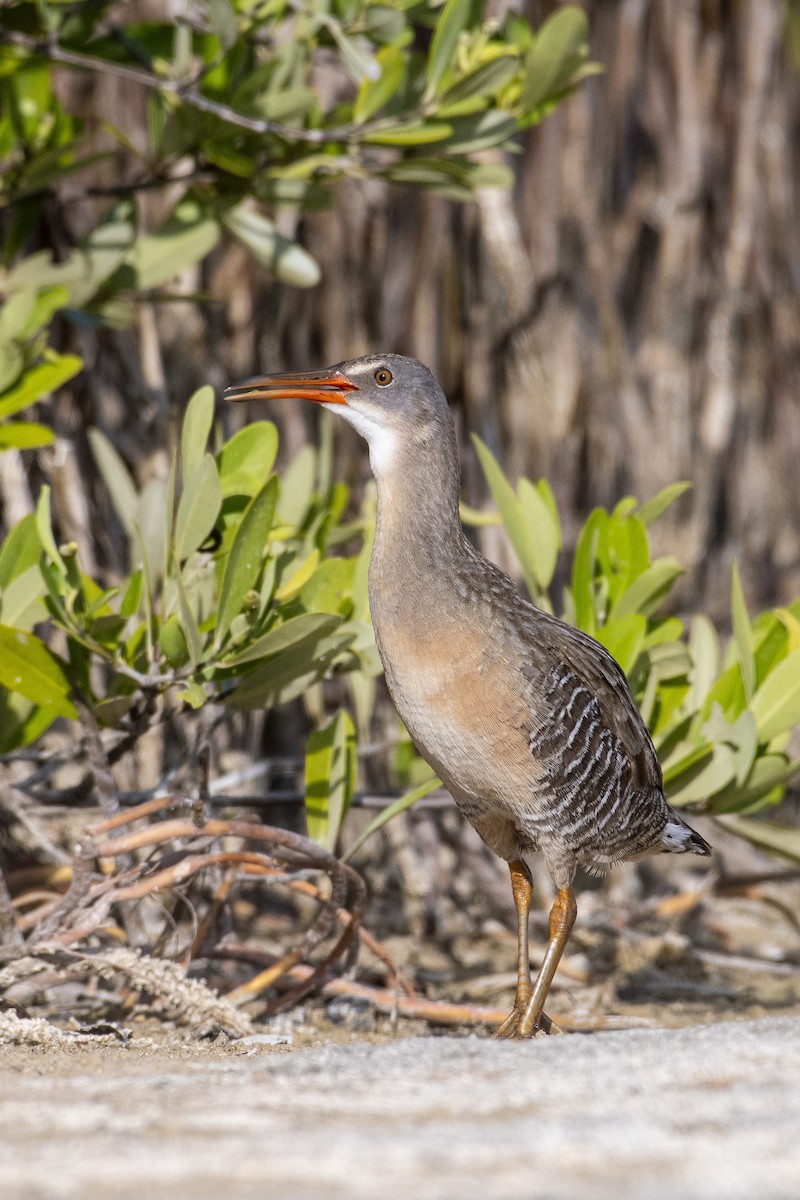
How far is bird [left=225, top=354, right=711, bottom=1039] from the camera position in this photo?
11.0 ft

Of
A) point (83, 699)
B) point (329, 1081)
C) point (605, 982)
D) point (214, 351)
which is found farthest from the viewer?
point (214, 351)

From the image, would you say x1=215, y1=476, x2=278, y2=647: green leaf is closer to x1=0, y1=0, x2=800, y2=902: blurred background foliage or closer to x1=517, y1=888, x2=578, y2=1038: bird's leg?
x1=0, y1=0, x2=800, y2=902: blurred background foliage

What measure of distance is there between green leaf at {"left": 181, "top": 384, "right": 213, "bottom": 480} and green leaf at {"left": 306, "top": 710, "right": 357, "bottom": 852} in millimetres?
822

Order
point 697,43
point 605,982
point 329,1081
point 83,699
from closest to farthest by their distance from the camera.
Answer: point 329,1081, point 83,699, point 605,982, point 697,43

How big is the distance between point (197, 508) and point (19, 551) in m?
0.53

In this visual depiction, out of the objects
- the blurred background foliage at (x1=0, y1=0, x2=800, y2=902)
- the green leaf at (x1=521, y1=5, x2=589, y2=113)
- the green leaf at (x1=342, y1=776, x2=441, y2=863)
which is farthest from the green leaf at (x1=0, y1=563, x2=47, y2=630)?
the green leaf at (x1=521, y1=5, x2=589, y2=113)

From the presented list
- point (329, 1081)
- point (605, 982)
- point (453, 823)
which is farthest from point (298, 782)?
point (329, 1081)

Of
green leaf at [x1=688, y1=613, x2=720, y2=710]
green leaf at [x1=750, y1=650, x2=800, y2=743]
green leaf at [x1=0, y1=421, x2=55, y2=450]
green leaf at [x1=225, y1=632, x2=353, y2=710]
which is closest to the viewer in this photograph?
green leaf at [x1=225, y1=632, x2=353, y2=710]

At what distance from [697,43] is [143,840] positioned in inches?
183

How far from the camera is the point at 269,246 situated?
14.5 ft

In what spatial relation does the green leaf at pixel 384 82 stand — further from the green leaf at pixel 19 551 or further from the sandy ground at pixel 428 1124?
the sandy ground at pixel 428 1124

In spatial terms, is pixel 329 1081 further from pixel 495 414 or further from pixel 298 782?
pixel 495 414

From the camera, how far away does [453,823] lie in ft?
18.5

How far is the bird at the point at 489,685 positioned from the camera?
11.0 ft
